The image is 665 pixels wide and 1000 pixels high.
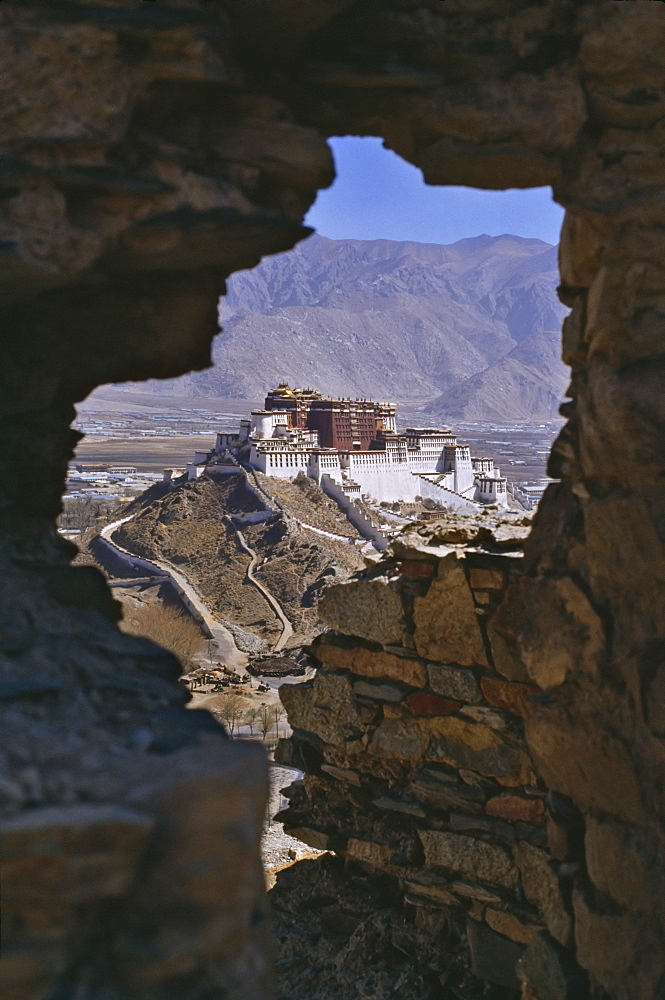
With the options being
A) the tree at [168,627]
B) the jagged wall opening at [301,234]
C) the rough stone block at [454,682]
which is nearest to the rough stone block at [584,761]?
the jagged wall opening at [301,234]

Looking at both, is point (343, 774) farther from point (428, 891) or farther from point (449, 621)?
point (449, 621)

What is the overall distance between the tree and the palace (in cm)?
1499

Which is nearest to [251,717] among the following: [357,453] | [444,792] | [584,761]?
[444,792]

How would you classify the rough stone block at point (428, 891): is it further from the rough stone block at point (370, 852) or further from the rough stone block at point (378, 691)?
the rough stone block at point (378, 691)

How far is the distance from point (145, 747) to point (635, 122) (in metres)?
3.68

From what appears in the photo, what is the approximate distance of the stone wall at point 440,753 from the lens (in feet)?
16.5

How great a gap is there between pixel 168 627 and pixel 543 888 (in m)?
29.1

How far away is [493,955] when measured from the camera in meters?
5.06

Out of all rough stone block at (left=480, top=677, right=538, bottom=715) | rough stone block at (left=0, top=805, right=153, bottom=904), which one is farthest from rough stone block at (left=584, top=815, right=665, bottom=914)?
rough stone block at (left=0, top=805, right=153, bottom=904)

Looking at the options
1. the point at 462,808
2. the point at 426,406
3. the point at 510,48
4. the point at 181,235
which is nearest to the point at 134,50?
the point at 181,235

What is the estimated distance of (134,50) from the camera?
11.4 ft

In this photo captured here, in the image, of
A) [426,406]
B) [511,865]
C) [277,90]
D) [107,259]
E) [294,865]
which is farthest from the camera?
[426,406]

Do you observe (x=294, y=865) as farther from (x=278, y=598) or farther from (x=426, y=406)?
(x=426, y=406)

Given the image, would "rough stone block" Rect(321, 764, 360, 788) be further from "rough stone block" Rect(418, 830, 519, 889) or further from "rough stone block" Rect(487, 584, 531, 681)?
"rough stone block" Rect(487, 584, 531, 681)
